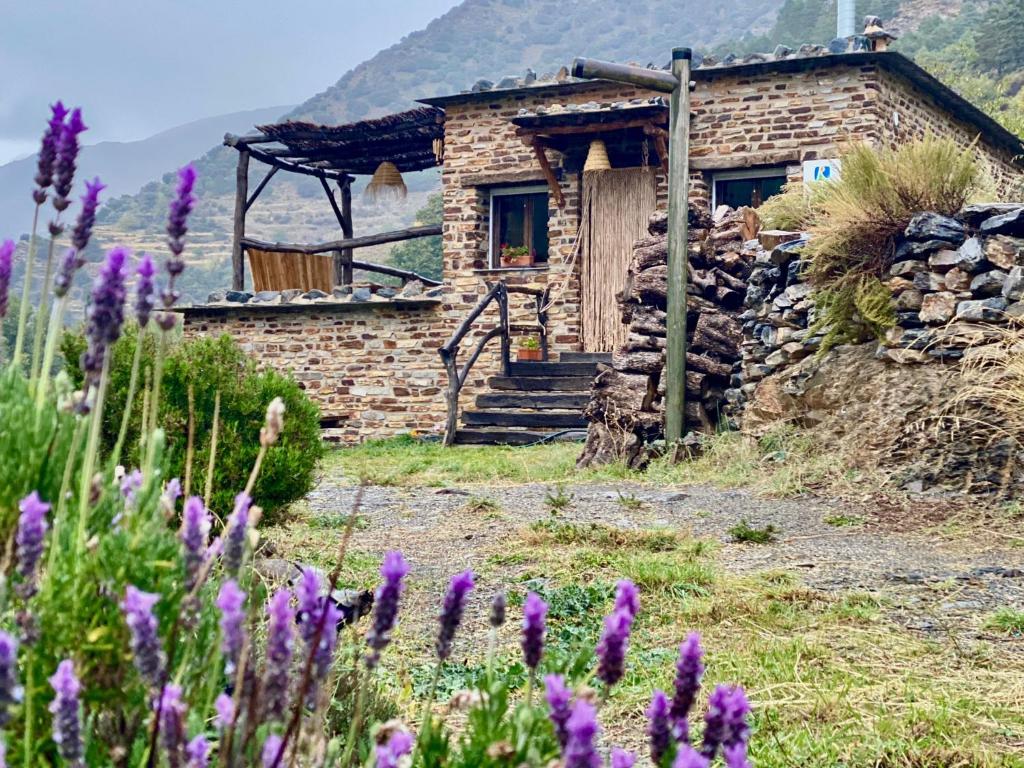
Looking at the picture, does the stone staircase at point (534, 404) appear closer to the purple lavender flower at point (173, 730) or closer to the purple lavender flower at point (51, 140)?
the purple lavender flower at point (51, 140)

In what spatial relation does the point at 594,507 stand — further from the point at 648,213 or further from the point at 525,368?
the point at 648,213

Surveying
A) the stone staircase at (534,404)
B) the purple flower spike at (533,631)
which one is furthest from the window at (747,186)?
the purple flower spike at (533,631)

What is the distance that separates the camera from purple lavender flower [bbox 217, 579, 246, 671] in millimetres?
1201

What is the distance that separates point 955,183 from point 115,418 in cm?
577

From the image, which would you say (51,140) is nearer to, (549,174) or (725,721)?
(725,721)

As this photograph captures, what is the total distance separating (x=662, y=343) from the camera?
1007 cm

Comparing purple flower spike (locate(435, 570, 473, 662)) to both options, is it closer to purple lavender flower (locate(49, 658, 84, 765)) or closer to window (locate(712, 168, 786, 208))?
purple lavender flower (locate(49, 658, 84, 765))

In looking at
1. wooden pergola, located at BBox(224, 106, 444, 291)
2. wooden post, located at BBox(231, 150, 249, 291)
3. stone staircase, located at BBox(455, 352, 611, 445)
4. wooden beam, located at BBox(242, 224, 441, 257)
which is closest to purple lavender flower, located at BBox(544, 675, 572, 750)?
stone staircase, located at BBox(455, 352, 611, 445)

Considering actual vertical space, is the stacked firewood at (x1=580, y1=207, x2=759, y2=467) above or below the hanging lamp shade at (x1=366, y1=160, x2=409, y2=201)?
below

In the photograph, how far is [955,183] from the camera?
24.9 ft

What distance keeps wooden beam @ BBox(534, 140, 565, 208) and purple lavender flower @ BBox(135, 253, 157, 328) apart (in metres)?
13.5

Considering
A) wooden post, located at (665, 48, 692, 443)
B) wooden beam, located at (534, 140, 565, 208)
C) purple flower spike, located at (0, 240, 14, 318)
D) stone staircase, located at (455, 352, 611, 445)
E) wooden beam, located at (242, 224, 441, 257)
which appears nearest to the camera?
purple flower spike, located at (0, 240, 14, 318)

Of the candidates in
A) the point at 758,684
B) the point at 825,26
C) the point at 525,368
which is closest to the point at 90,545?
the point at 758,684

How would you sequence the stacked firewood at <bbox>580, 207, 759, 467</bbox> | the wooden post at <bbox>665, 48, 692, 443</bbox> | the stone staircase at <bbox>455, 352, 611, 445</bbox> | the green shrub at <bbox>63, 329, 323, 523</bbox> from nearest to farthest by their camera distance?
the green shrub at <bbox>63, 329, 323, 523</bbox>
the wooden post at <bbox>665, 48, 692, 443</bbox>
the stacked firewood at <bbox>580, 207, 759, 467</bbox>
the stone staircase at <bbox>455, 352, 611, 445</bbox>
